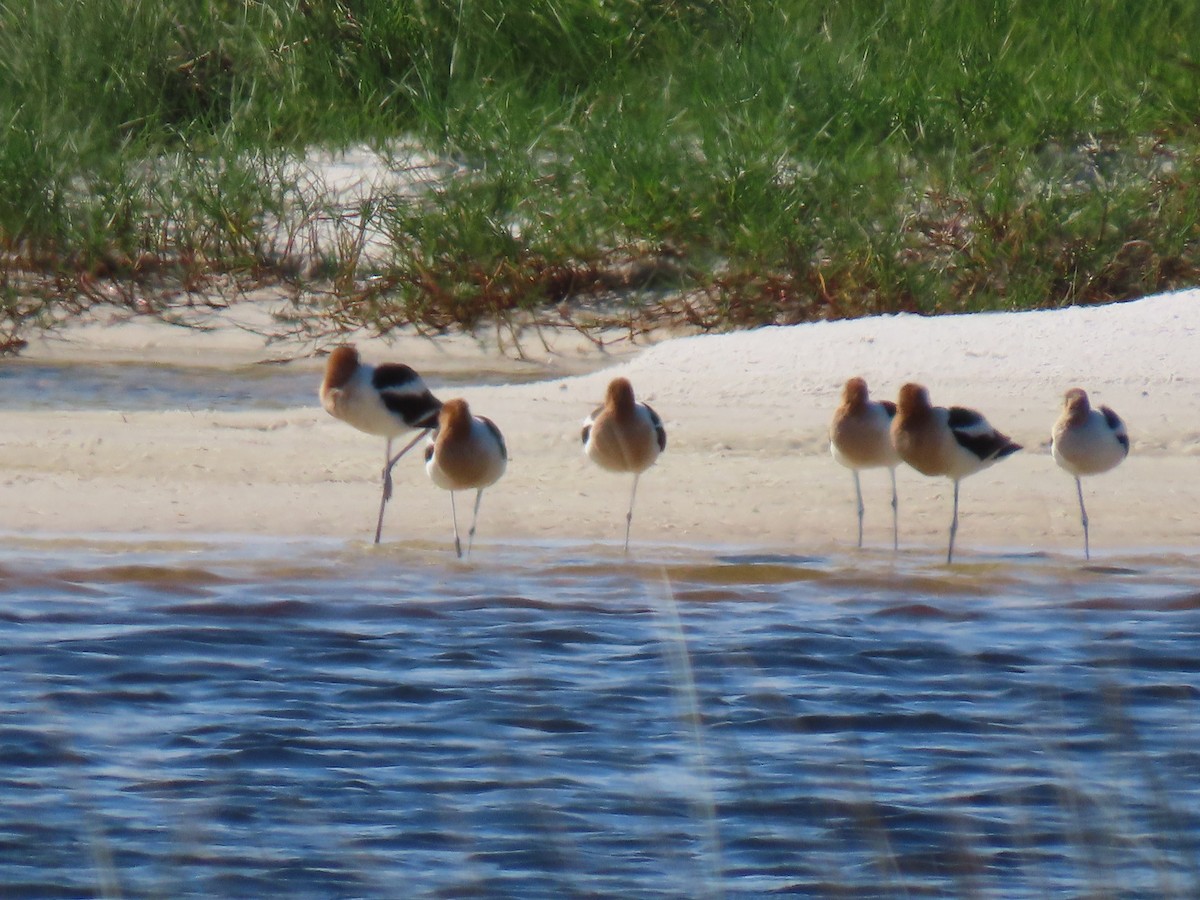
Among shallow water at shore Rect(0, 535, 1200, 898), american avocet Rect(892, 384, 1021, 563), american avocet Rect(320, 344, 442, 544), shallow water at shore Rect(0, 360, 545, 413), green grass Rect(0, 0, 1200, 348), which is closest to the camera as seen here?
shallow water at shore Rect(0, 535, 1200, 898)

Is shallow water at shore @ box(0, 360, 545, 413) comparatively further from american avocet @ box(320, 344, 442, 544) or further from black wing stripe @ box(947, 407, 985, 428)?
black wing stripe @ box(947, 407, 985, 428)

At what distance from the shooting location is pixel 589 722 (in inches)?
251

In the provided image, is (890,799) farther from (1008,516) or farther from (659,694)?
(1008,516)

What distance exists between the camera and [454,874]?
5.11m

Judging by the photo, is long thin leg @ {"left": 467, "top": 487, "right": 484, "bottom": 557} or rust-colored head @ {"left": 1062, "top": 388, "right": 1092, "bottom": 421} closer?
rust-colored head @ {"left": 1062, "top": 388, "right": 1092, "bottom": 421}

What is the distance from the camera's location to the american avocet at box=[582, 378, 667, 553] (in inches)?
333

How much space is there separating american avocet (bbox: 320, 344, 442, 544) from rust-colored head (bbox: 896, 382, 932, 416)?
6.56ft

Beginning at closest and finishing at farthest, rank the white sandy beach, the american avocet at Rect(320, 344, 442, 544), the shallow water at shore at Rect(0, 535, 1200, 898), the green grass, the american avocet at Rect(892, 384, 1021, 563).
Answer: the shallow water at shore at Rect(0, 535, 1200, 898) < the american avocet at Rect(892, 384, 1021, 563) < the white sandy beach < the american avocet at Rect(320, 344, 442, 544) < the green grass

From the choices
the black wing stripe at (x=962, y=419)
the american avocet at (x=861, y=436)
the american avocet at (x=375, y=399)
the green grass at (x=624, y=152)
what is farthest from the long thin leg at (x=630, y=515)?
the green grass at (x=624, y=152)

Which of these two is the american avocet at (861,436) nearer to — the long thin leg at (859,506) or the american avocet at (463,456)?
the long thin leg at (859,506)

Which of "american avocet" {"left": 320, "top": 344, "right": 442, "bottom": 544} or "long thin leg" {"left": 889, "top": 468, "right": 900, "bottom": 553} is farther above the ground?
"american avocet" {"left": 320, "top": 344, "right": 442, "bottom": 544}

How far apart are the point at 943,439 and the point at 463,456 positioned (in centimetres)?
191

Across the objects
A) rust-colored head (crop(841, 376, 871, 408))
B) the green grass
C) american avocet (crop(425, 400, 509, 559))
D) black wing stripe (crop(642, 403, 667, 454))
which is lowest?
american avocet (crop(425, 400, 509, 559))

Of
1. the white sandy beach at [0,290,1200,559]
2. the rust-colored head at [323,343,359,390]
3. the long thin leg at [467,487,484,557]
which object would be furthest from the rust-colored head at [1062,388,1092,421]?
the rust-colored head at [323,343,359,390]
